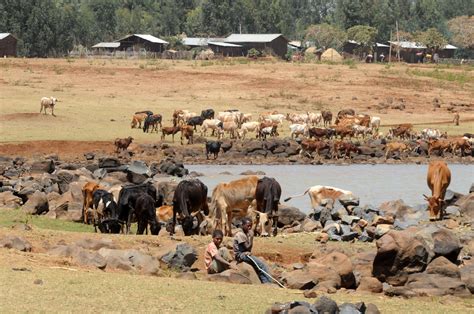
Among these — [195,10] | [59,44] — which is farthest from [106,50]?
[195,10]

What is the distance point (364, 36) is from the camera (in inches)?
4596

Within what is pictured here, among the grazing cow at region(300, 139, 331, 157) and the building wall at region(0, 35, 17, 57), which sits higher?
the building wall at region(0, 35, 17, 57)

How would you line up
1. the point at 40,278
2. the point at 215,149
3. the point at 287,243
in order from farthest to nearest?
the point at 215,149 → the point at 287,243 → the point at 40,278

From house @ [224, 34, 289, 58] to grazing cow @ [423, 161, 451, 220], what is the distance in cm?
8520

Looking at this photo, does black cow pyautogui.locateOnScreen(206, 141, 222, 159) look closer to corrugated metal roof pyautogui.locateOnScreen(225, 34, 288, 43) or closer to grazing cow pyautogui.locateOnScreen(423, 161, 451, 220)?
grazing cow pyautogui.locateOnScreen(423, 161, 451, 220)

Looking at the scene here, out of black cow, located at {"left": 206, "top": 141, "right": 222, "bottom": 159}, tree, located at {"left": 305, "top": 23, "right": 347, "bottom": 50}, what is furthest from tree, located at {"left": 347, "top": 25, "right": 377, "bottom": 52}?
black cow, located at {"left": 206, "top": 141, "right": 222, "bottom": 159}

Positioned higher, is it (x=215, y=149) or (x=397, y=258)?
(x=397, y=258)

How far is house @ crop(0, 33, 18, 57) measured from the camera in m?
93.8

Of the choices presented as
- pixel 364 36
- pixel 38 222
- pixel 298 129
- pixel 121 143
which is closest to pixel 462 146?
pixel 298 129

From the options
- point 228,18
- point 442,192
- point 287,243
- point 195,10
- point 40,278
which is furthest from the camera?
point 195,10

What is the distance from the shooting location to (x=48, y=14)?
360 ft

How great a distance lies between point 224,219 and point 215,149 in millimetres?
20760

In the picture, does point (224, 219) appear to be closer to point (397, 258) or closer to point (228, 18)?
point (397, 258)

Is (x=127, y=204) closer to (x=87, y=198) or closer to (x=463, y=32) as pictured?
(x=87, y=198)
